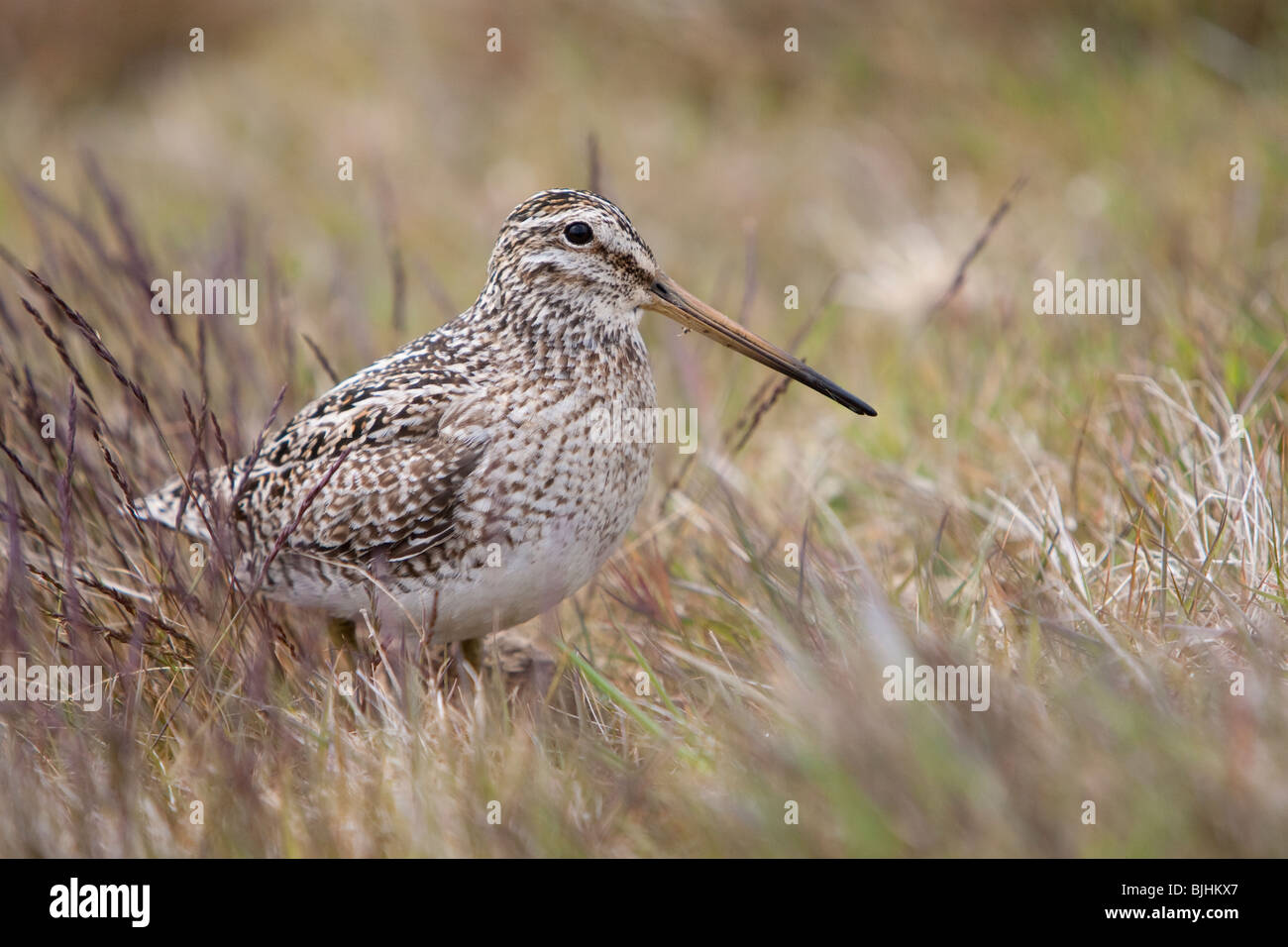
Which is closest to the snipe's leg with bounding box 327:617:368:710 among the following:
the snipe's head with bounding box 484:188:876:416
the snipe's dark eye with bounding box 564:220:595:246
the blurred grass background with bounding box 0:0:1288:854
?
the blurred grass background with bounding box 0:0:1288:854

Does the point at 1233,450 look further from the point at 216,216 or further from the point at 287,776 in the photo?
the point at 216,216

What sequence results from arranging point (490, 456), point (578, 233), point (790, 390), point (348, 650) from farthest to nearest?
point (790, 390) → point (348, 650) → point (578, 233) → point (490, 456)

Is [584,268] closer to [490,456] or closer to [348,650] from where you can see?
[490,456]

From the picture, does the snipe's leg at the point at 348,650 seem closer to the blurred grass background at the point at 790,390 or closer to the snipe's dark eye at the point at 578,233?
the blurred grass background at the point at 790,390

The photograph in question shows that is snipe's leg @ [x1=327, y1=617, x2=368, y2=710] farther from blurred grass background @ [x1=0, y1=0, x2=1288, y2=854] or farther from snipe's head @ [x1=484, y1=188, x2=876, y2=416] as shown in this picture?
snipe's head @ [x1=484, y1=188, x2=876, y2=416]

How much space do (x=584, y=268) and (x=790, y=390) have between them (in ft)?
8.45

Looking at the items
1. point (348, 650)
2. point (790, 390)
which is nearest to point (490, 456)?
point (348, 650)

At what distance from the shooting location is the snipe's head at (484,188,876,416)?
387 cm

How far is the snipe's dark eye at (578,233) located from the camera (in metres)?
3.85

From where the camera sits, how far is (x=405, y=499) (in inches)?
147

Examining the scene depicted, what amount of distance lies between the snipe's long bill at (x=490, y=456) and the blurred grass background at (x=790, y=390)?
308mm

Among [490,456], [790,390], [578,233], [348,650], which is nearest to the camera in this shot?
[490,456]

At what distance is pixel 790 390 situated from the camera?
6.30 metres

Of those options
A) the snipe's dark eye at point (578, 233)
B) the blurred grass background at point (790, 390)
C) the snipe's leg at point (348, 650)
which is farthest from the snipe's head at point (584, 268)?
the snipe's leg at point (348, 650)
